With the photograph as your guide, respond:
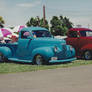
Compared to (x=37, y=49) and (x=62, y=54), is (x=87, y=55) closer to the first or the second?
(x=62, y=54)

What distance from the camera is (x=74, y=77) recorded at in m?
8.12

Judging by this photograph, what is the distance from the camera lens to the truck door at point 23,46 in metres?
12.9

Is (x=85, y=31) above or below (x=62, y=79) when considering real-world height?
above

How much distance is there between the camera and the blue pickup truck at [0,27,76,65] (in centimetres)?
1205

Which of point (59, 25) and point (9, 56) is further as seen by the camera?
point (59, 25)

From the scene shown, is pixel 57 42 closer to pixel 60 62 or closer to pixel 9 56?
pixel 60 62

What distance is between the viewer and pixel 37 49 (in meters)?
12.2

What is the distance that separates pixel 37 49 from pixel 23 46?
1118 millimetres

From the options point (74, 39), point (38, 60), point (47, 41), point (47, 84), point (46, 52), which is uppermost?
point (74, 39)

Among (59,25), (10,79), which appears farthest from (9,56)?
(59,25)

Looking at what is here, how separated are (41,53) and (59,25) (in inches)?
2198

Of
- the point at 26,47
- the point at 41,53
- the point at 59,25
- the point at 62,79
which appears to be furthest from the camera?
the point at 59,25

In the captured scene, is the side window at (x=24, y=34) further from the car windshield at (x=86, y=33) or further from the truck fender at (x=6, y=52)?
the car windshield at (x=86, y=33)

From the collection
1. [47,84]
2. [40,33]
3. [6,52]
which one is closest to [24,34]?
[40,33]
